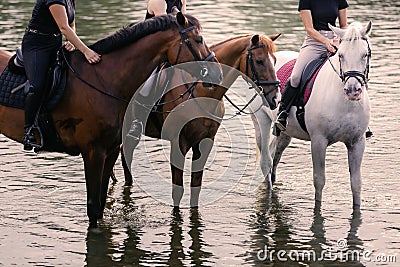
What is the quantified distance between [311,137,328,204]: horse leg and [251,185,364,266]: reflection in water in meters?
0.24

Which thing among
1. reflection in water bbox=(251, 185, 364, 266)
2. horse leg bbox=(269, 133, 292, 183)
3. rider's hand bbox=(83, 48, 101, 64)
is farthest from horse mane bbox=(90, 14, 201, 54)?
horse leg bbox=(269, 133, 292, 183)

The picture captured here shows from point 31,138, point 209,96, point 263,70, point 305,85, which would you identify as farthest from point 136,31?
point 305,85

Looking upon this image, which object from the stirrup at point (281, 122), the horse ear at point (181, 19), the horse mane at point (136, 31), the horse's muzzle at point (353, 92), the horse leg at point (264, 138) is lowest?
the horse leg at point (264, 138)

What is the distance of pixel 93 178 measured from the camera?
28.8ft

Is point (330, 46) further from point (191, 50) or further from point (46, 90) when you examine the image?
point (46, 90)

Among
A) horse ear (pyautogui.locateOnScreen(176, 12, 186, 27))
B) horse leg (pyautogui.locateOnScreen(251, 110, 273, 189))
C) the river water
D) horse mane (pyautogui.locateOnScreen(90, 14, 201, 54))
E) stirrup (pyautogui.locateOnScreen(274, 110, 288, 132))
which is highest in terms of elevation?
horse ear (pyautogui.locateOnScreen(176, 12, 186, 27))

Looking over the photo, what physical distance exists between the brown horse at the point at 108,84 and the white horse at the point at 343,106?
1329 mm

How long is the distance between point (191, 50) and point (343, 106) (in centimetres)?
191

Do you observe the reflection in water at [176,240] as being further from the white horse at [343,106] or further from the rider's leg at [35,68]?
the rider's leg at [35,68]

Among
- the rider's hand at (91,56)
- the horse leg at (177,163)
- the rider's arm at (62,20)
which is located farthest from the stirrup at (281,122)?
the rider's arm at (62,20)

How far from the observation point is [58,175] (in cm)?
1123

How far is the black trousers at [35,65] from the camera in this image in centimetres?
848

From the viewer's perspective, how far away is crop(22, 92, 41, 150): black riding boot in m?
8.48

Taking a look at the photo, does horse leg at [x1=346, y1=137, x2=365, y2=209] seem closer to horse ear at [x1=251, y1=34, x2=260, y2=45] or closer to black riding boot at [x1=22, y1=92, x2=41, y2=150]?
horse ear at [x1=251, y1=34, x2=260, y2=45]
